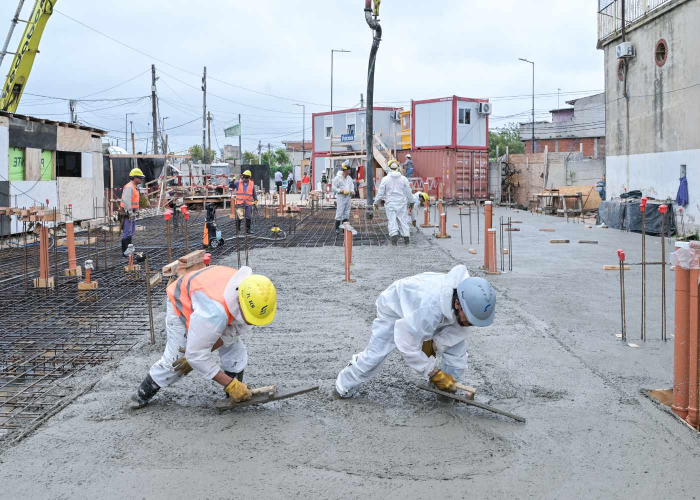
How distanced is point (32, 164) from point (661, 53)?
15.8 metres

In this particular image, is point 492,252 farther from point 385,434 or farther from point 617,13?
point 617,13

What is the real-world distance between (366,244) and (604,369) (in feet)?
32.1

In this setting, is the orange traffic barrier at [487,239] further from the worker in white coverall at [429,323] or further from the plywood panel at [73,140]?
the plywood panel at [73,140]

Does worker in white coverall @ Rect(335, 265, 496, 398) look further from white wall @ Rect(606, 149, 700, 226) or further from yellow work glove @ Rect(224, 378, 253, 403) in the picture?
white wall @ Rect(606, 149, 700, 226)

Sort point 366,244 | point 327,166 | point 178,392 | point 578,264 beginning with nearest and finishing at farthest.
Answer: point 178,392, point 578,264, point 366,244, point 327,166

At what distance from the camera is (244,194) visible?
15.1 m

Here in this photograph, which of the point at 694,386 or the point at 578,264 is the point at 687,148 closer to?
the point at 578,264

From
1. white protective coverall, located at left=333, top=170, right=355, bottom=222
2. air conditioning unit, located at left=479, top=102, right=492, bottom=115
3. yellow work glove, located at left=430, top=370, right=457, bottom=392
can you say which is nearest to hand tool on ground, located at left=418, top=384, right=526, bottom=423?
yellow work glove, located at left=430, top=370, right=457, bottom=392

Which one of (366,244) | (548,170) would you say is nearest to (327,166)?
(548,170)

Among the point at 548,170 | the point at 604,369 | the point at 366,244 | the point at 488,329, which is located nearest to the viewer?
the point at 604,369

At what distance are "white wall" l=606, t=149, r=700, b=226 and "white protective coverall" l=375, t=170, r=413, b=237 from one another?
20.8ft

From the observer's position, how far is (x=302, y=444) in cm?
410

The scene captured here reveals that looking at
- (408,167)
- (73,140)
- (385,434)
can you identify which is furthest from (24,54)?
(385,434)

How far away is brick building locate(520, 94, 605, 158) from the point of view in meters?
52.2
